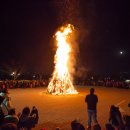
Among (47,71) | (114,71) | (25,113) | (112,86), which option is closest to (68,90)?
(112,86)

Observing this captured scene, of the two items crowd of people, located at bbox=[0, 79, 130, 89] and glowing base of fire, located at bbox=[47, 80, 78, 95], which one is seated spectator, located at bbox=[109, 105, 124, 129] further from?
crowd of people, located at bbox=[0, 79, 130, 89]

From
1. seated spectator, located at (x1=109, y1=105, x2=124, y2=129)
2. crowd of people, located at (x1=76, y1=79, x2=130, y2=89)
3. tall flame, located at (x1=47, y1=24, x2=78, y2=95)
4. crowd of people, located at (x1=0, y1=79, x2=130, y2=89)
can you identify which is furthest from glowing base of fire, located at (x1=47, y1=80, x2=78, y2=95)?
seated spectator, located at (x1=109, y1=105, x2=124, y2=129)

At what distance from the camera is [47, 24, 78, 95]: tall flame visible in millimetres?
29281

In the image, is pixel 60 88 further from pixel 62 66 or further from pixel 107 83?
pixel 107 83

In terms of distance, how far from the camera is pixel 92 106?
12.0m

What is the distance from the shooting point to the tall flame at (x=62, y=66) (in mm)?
29281

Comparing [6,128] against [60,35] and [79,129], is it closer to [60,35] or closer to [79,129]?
[79,129]

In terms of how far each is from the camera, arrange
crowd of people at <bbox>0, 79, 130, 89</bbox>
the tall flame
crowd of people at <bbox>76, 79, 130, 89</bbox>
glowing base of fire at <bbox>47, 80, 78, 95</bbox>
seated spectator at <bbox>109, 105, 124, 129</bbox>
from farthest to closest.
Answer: crowd of people at <bbox>0, 79, 130, 89</bbox> → crowd of people at <bbox>76, 79, 130, 89</bbox> → the tall flame → glowing base of fire at <bbox>47, 80, 78, 95</bbox> → seated spectator at <bbox>109, 105, 124, 129</bbox>

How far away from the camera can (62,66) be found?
98.6 feet

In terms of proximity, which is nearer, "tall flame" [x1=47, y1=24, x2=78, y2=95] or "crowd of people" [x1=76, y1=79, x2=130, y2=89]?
"tall flame" [x1=47, y1=24, x2=78, y2=95]

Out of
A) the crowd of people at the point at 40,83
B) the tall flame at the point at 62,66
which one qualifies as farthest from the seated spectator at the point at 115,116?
the crowd of people at the point at 40,83

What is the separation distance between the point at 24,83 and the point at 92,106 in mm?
30474

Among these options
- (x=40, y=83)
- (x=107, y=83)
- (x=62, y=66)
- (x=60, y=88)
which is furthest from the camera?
(x=40, y=83)

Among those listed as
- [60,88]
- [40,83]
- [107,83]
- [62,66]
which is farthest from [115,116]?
[40,83]
